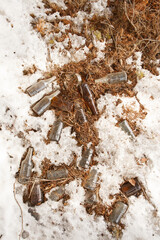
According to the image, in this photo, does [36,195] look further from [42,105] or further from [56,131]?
[42,105]

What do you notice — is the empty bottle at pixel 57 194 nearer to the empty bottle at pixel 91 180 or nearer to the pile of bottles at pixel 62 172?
the pile of bottles at pixel 62 172

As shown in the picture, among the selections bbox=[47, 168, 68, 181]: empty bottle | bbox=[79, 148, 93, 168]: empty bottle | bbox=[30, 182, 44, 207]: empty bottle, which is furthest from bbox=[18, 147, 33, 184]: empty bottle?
bbox=[79, 148, 93, 168]: empty bottle

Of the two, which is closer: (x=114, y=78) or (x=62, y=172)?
(x=62, y=172)

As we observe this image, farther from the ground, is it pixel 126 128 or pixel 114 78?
pixel 114 78

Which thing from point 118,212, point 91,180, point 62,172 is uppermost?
point 62,172

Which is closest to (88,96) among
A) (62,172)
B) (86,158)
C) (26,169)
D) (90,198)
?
(86,158)

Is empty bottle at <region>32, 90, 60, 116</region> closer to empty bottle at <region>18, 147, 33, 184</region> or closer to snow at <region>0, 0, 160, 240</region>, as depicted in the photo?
snow at <region>0, 0, 160, 240</region>
